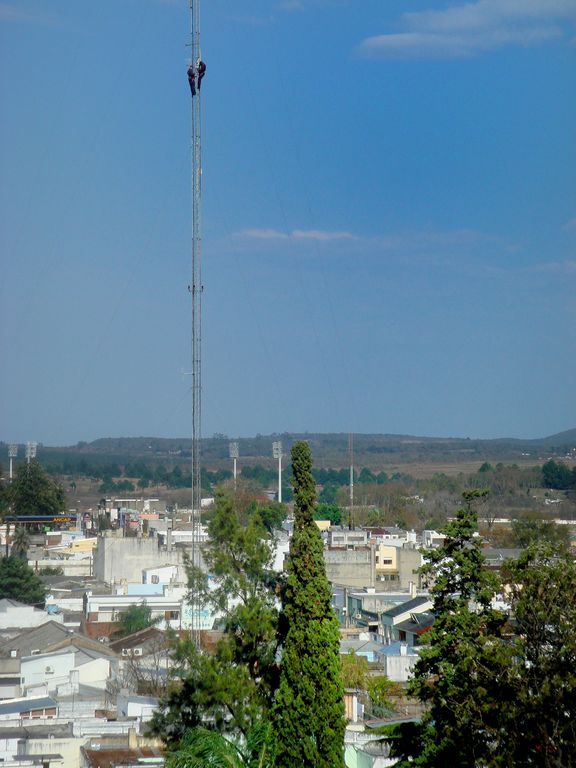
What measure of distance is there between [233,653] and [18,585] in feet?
70.8

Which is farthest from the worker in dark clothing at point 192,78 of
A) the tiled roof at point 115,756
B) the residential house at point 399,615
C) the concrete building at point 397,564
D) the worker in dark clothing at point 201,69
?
the concrete building at point 397,564

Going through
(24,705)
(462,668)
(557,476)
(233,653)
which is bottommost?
(24,705)

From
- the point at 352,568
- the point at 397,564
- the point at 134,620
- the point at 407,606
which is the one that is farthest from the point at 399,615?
the point at 397,564

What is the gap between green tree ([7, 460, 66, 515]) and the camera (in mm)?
52625

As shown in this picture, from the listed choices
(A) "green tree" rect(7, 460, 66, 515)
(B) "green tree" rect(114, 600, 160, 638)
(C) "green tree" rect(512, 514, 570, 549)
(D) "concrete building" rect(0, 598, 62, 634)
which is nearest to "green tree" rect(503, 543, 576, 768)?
(B) "green tree" rect(114, 600, 160, 638)

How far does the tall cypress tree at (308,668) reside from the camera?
10219mm

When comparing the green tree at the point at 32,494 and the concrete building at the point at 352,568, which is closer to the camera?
the concrete building at the point at 352,568

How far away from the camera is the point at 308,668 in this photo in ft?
→ 34.3

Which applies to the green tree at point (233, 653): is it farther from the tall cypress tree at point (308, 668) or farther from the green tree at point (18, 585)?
the green tree at point (18, 585)

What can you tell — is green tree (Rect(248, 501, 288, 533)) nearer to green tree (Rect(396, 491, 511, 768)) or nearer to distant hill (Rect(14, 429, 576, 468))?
green tree (Rect(396, 491, 511, 768))

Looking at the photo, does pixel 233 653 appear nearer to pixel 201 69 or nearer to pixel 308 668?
pixel 308 668

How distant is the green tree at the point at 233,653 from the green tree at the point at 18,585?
2041 centimetres

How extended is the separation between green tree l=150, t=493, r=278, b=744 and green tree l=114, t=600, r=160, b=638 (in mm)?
13677

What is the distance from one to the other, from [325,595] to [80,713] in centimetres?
790
